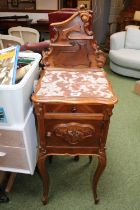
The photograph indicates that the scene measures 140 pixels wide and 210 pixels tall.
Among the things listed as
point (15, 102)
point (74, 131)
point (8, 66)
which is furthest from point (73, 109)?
point (8, 66)

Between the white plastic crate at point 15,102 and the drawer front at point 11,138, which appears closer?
the white plastic crate at point 15,102

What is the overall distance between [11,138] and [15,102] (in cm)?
23

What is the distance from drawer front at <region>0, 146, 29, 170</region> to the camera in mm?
1218

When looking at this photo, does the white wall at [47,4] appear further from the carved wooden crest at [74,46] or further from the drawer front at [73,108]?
the drawer front at [73,108]

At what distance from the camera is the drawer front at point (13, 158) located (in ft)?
4.00

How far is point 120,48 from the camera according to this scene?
372 cm

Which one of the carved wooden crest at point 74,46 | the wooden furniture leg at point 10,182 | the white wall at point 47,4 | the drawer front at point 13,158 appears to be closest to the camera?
the drawer front at point 13,158

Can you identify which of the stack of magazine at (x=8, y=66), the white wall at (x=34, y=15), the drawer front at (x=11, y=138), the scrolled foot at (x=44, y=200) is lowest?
the scrolled foot at (x=44, y=200)

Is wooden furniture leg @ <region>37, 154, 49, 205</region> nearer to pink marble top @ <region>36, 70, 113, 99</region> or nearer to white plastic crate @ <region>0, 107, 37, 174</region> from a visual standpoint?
white plastic crate @ <region>0, 107, 37, 174</region>

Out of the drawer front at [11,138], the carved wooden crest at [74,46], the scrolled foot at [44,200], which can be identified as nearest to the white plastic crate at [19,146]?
the drawer front at [11,138]

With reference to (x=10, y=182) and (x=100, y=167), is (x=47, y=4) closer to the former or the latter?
(x=10, y=182)

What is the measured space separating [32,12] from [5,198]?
4.44 m

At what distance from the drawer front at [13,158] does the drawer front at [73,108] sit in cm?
32

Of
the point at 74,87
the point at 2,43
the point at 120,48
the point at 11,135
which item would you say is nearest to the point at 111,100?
the point at 74,87
